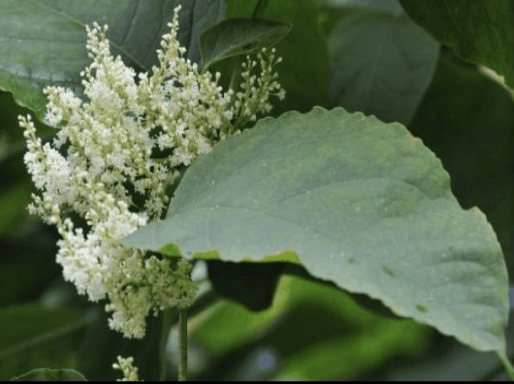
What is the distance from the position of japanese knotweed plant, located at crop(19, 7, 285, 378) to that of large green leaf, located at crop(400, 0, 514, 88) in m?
0.20

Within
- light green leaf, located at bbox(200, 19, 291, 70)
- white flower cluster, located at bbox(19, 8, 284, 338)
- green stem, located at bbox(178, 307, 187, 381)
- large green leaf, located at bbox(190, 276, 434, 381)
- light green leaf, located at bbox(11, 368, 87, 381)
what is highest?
light green leaf, located at bbox(200, 19, 291, 70)

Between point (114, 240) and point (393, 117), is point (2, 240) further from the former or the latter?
point (114, 240)

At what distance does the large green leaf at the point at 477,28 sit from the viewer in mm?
923

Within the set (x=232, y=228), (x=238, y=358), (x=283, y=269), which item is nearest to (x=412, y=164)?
(x=232, y=228)

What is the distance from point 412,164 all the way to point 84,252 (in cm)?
21

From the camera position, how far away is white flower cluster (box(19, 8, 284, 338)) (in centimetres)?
69

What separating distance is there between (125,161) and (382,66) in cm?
51

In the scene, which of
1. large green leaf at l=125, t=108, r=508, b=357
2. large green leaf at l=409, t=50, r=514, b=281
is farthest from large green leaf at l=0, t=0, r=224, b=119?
large green leaf at l=409, t=50, r=514, b=281

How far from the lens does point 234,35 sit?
81cm

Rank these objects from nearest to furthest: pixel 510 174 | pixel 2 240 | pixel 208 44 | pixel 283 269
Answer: pixel 208 44 → pixel 283 269 → pixel 510 174 → pixel 2 240

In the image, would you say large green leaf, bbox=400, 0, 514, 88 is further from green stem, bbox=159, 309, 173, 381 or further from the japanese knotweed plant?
green stem, bbox=159, 309, 173, 381

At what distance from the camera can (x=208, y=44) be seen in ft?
2.65

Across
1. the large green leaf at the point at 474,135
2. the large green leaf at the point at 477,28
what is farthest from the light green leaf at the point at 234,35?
the large green leaf at the point at 474,135

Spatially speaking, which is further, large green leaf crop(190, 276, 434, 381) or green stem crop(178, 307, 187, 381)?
large green leaf crop(190, 276, 434, 381)
